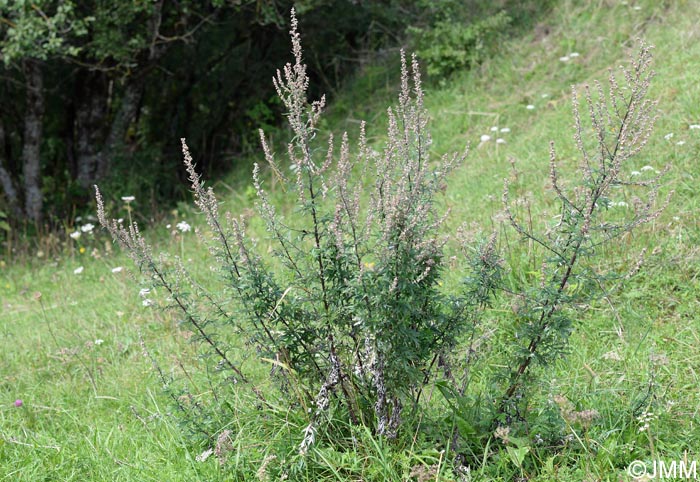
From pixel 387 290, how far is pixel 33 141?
774 cm

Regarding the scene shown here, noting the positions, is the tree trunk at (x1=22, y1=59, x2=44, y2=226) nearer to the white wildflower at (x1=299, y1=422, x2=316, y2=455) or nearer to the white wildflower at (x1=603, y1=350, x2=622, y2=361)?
the white wildflower at (x1=299, y1=422, x2=316, y2=455)

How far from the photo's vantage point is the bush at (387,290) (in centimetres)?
270

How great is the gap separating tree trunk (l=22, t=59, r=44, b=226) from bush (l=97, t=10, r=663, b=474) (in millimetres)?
6430

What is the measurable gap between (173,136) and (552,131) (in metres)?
5.84

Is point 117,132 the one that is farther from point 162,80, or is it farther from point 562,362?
point 562,362

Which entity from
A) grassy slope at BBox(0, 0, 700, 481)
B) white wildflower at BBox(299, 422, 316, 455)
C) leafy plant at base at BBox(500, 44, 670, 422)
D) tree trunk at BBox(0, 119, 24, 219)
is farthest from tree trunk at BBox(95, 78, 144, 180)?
leafy plant at base at BBox(500, 44, 670, 422)

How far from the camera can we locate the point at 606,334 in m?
3.85

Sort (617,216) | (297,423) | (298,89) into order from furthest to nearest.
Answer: (617,216), (297,423), (298,89)

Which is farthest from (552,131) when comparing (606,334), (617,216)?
(606,334)

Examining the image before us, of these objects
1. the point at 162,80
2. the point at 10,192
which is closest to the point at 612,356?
the point at 10,192

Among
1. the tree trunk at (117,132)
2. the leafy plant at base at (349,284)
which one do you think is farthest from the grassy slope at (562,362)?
the tree trunk at (117,132)

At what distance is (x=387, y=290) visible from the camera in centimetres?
265

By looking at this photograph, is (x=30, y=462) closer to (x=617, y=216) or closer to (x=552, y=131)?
(x=617, y=216)

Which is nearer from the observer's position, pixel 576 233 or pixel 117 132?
pixel 576 233
